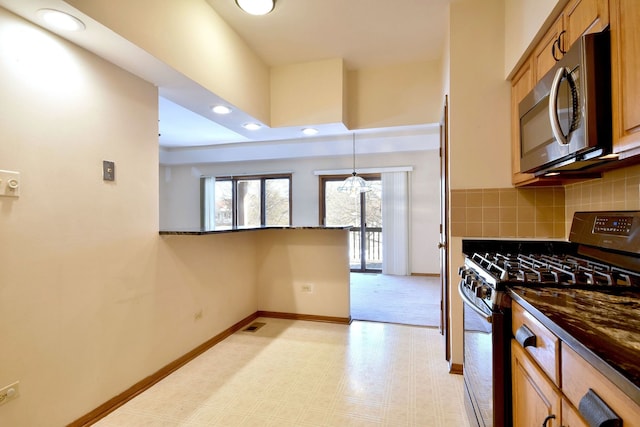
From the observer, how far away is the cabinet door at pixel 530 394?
90 cm

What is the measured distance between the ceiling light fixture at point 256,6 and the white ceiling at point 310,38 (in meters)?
0.07

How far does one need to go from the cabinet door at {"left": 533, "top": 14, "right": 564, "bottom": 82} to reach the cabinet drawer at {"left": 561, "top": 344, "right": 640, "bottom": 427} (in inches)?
54.6

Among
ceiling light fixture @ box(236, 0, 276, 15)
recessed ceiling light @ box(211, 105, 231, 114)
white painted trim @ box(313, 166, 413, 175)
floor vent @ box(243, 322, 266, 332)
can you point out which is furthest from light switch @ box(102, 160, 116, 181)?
white painted trim @ box(313, 166, 413, 175)

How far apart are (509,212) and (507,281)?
1.09 metres

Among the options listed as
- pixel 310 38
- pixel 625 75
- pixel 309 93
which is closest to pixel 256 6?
pixel 310 38

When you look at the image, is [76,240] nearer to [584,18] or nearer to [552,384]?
[552,384]

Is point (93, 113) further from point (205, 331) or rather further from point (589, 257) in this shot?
point (589, 257)

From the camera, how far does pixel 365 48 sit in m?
2.85

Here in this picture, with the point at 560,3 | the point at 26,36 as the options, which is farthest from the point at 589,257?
the point at 26,36

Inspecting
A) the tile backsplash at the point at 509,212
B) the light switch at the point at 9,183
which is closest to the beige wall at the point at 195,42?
the light switch at the point at 9,183

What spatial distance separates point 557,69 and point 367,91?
83.4 inches

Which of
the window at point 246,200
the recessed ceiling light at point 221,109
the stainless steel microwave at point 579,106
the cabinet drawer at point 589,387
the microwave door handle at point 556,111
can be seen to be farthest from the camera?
the window at point 246,200

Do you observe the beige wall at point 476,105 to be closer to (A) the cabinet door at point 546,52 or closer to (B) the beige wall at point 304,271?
(A) the cabinet door at point 546,52

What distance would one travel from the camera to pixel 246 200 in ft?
22.1
